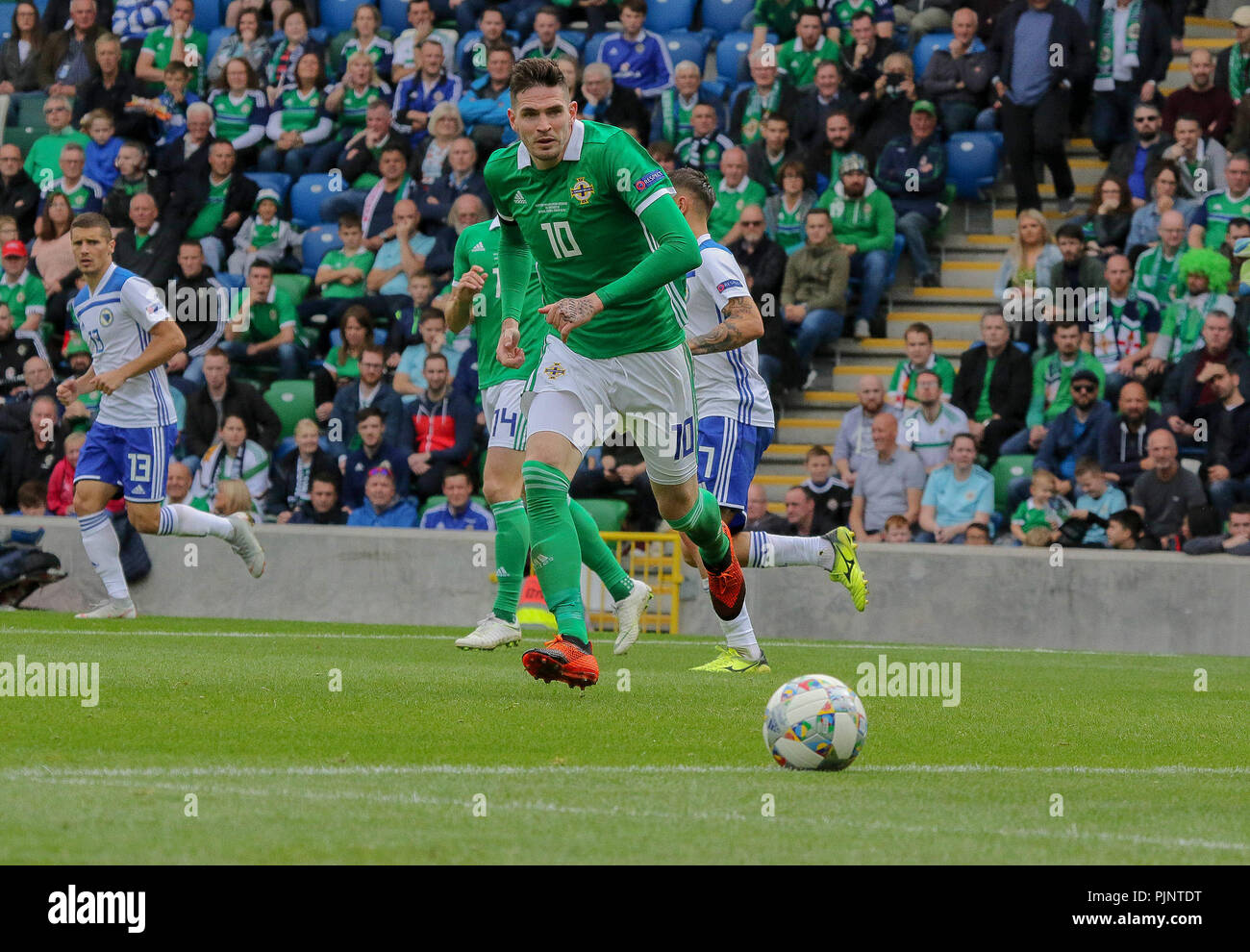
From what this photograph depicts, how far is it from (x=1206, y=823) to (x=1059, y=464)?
10683 mm

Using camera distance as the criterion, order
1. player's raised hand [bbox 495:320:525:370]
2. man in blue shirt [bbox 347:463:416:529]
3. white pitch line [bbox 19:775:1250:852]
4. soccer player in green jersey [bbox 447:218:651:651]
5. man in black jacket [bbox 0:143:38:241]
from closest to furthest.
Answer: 1. white pitch line [bbox 19:775:1250:852]
2. player's raised hand [bbox 495:320:525:370]
3. soccer player in green jersey [bbox 447:218:651:651]
4. man in blue shirt [bbox 347:463:416:529]
5. man in black jacket [bbox 0:143:38:241]

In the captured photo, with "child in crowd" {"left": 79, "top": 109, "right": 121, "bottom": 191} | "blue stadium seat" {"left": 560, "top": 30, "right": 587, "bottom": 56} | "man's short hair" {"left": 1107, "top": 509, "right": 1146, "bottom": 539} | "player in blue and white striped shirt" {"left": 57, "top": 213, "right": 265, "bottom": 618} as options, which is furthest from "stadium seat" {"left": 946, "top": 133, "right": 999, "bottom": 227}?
"child in crowd" {"left": 79, "top": 109, "right": 121, "bottom": 191}

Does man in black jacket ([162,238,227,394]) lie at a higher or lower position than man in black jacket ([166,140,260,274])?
lower

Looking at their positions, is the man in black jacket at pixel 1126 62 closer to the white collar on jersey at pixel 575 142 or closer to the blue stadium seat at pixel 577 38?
the blue stadium seat at pixel 577 38

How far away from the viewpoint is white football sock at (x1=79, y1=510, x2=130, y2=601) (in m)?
13.5

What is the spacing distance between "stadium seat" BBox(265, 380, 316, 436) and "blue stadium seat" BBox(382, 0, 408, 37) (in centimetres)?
585

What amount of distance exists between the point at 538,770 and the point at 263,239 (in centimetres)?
1492

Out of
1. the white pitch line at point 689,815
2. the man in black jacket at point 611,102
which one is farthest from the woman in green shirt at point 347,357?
the white pitch line at point 689,815

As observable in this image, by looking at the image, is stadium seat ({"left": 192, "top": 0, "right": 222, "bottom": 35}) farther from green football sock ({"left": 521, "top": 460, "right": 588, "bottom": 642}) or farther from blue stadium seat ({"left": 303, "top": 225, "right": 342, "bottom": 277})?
green football sock ({"left": 521, "top": 460, "right": 588, "bottom": 642})

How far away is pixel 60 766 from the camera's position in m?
5.79

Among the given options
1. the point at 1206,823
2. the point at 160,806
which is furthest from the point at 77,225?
the point at 1206,823

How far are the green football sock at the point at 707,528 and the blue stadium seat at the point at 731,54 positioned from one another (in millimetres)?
11397
